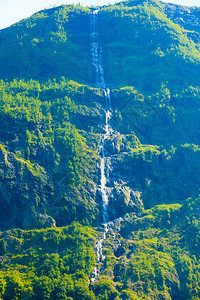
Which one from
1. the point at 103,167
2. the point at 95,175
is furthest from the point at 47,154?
the point at 103,167

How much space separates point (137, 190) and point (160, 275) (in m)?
35.9

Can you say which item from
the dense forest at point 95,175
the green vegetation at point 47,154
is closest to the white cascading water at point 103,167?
the dense forest at point 95,175

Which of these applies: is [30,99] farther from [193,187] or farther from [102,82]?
[193,187]

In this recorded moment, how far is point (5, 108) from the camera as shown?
14962cm

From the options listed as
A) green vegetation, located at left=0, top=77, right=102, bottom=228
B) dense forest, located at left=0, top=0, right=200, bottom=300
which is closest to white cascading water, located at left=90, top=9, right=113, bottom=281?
dense forest, located at left=0, top=0, right=200, bottom=300

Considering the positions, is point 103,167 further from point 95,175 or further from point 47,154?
point 47,154

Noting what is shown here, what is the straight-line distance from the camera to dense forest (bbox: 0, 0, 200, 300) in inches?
4429

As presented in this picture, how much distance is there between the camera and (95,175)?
144000mm

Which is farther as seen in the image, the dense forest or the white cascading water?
the white cascading water

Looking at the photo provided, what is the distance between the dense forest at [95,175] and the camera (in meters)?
112

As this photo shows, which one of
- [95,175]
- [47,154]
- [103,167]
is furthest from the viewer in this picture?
[103,167]

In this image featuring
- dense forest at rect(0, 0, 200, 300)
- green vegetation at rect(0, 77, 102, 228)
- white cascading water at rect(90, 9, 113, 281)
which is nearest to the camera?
dense forest at rect(0, 0, 200, 300)

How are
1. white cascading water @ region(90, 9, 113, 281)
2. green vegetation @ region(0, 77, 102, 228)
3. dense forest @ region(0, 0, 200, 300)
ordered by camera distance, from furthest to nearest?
green vegetation @ region(0, 77, 102, 228) < white cascading water @ region(90, 9, 113, 281) < dense forest @ region(0, 0, 200, 300)

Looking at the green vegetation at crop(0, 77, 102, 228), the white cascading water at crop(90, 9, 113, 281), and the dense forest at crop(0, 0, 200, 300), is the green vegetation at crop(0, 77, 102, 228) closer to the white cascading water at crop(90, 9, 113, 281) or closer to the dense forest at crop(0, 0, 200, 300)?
Answer: the dense forest at crop(0, 0, 200, 300)
